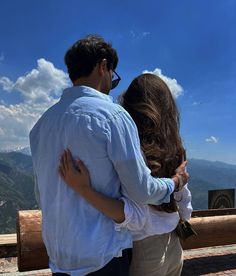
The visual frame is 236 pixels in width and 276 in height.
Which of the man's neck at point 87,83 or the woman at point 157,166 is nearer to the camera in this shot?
the man's neck at point 87,83

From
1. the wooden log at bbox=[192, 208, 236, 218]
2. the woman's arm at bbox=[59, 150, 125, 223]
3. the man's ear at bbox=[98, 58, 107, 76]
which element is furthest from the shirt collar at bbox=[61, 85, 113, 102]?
the wooden log at bbox=[192, 208, 236, 218]

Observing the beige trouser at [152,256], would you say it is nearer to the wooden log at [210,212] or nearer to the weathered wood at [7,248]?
the weathered wood at [7,248]

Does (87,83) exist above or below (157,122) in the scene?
above

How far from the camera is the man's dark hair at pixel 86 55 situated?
2033 mm

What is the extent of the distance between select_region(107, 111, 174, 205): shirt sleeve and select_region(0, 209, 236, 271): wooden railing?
1.71 metres

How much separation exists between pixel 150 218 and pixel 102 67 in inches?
31.1

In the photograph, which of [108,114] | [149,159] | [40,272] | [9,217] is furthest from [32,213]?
[9,217]

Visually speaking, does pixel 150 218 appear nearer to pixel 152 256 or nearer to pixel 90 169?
pixel 152 256

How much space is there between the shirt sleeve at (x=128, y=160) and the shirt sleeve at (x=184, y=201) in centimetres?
53

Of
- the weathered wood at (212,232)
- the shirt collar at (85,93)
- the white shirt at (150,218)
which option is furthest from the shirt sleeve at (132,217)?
the weathered wood at (212,232)

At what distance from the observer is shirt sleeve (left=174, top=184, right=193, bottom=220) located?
8.12 feet

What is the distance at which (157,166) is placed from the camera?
2.24 m

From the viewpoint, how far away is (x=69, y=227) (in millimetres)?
1891

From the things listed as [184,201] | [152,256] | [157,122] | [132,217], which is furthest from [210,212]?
[132,217]
